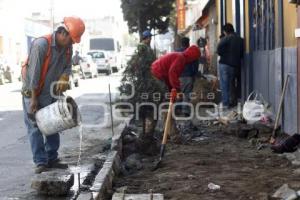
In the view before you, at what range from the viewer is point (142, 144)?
8.72 metres

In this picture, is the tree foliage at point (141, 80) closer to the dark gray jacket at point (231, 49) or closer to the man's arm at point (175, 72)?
the dark gray jacket at point (231, 49)

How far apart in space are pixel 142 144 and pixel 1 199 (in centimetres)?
313

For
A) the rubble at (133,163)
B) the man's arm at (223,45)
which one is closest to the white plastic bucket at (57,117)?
the rubble at (133,163)

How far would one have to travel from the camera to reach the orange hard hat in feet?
21.9

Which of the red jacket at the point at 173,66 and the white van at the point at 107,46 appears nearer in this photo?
the red jacket at the point at 173,66

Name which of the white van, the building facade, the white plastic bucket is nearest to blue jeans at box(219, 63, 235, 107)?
the building facade

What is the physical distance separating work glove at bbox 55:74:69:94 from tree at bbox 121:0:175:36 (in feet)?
56.4

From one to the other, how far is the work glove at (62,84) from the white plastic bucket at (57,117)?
0.31m

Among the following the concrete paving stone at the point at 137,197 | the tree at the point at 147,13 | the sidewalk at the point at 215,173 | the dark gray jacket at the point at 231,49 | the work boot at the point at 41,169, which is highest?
the tree at the point at 147,13

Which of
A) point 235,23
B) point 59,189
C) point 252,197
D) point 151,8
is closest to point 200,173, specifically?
point 252,197

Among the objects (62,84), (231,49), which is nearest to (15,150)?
(62,84)

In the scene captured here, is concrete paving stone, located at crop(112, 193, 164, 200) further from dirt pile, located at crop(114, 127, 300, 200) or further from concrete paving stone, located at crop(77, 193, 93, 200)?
concrete paving stone, located at crop(77, 193, 93, 200)

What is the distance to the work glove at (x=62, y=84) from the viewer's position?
6.91 metres

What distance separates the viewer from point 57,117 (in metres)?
6.46
